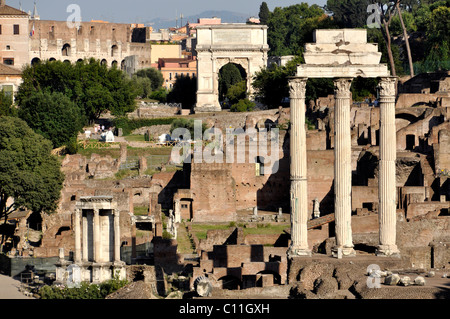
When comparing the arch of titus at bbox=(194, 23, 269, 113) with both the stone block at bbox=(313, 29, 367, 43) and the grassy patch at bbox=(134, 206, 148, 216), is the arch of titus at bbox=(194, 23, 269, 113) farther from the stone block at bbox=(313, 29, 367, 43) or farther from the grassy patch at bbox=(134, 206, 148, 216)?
the stone block at bbox=(313, 29, 367, 43)

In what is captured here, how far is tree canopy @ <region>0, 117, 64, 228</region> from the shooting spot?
170 ft

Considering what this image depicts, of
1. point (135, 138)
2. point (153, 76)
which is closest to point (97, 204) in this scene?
point (135, 138)

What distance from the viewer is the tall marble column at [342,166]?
3278cm

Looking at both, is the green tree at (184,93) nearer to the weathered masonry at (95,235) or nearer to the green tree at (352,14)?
the green tree at (352,14)

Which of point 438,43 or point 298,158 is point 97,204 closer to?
point 298,158

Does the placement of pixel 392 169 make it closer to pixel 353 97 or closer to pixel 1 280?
pixel 1 280

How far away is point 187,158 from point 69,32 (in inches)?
2295

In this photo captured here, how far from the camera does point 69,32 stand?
11506cm

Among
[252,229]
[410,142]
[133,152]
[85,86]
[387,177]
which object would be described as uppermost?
[85,86]

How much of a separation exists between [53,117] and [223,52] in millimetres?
17425

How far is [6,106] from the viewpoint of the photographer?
70250mm

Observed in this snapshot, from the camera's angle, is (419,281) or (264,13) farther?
(264,13)

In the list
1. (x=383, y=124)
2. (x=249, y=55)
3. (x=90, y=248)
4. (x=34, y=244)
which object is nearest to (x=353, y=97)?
(x=249, y=55)

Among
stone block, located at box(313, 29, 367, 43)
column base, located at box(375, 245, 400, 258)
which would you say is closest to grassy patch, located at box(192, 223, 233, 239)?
column base, located at box(375, 245, 400, 258)
